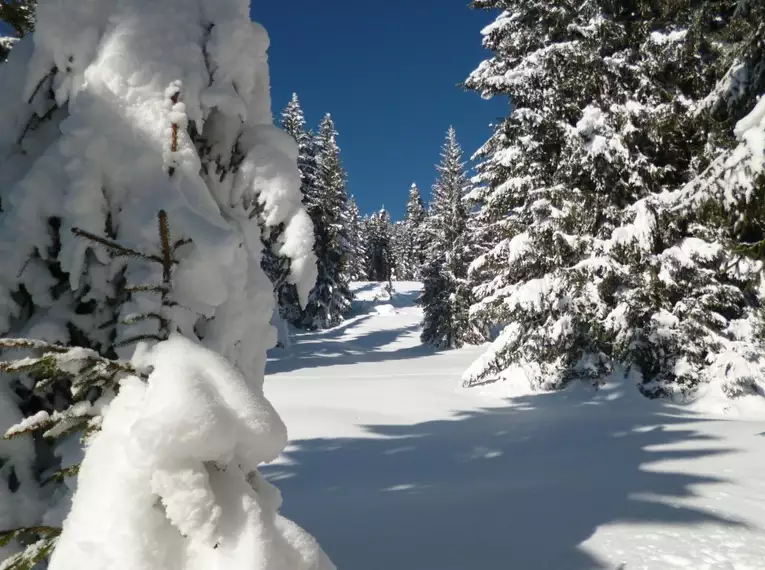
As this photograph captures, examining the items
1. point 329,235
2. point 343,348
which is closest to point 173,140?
point 343,348

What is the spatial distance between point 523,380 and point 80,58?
40.0 ft

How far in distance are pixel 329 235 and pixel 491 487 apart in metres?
32.6

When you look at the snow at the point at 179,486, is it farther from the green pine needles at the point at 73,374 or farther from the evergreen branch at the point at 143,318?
the evergreen branch at the point at 143,318

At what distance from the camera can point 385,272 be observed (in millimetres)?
75875

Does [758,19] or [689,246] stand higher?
[758,19]

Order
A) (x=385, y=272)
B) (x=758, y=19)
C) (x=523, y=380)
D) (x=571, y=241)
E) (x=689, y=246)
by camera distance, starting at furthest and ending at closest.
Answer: (x=385, y=272) → (x=523, y=380) → (x=571, y=241) → (x=689, y=246) → (x=758, y=19)

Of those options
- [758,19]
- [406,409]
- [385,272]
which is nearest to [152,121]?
[758,19]

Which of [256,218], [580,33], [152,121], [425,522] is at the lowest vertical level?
[425,522]

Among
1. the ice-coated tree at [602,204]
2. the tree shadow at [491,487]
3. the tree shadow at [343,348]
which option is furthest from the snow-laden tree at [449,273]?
the tree shadow at [491,487]

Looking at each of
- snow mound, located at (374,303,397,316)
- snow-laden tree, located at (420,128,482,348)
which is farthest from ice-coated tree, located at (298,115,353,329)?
snow-laden tree, located at (420,128,482,348)

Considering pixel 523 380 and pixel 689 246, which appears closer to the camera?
pixel 689 246

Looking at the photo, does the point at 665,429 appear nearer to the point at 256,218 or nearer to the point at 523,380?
the point at 523,380

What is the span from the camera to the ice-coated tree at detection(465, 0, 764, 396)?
35.6ft

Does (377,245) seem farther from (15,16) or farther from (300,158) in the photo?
(15,16)
